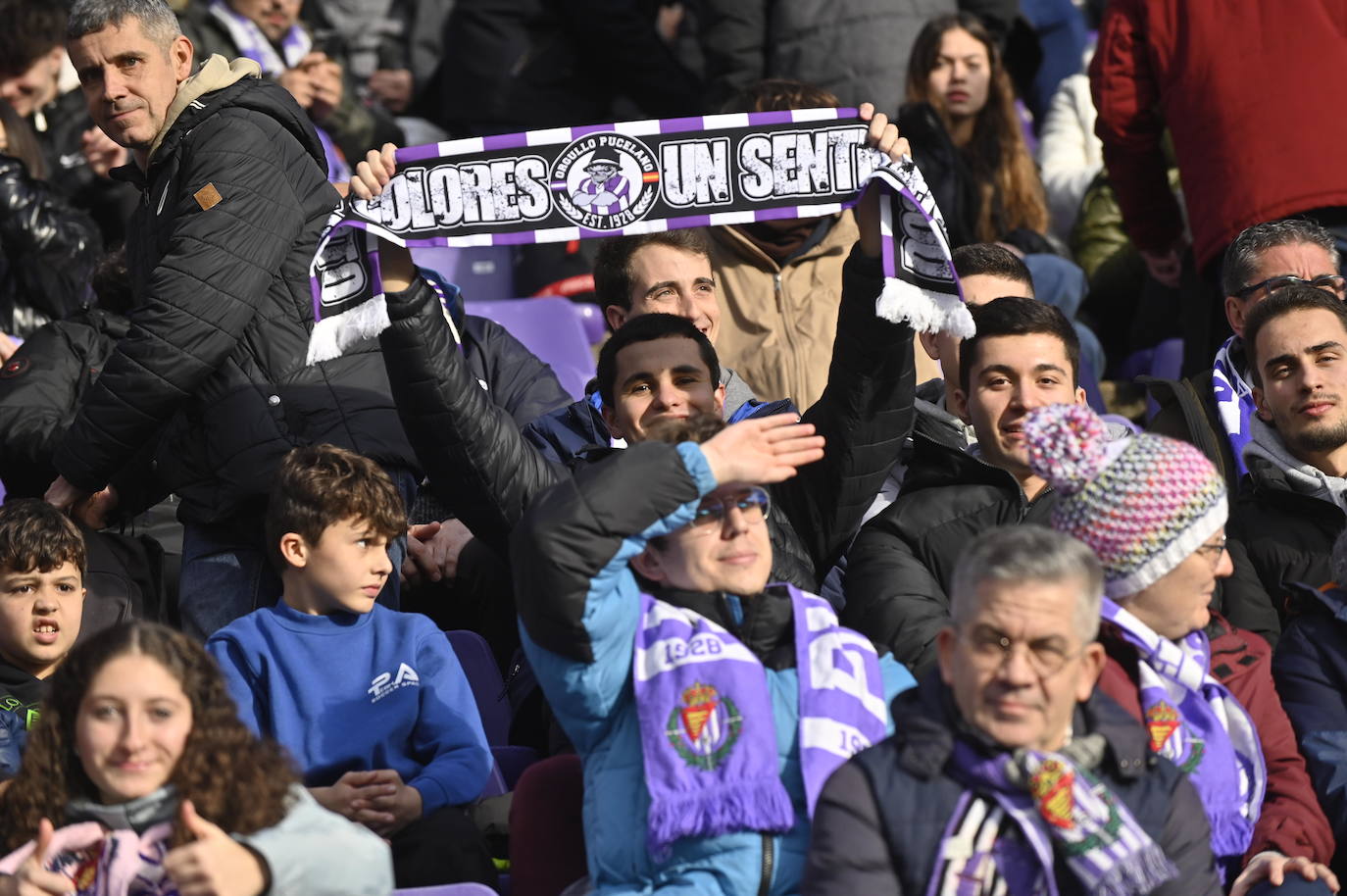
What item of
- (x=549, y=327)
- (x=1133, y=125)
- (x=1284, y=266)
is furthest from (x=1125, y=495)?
(x=549, y=327)

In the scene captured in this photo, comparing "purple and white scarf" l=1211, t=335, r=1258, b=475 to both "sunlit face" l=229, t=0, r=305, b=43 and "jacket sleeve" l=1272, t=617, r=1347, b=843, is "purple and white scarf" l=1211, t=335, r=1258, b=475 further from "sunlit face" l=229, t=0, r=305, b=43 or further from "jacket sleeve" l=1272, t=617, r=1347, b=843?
"sunlit face" l=229, t=0, r=305, b=43

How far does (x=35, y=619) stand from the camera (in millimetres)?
4602

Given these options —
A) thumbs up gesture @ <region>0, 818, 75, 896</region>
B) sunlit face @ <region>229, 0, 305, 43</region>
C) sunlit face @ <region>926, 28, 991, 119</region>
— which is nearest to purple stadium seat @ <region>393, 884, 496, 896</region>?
thumbs up gesture @ <region>0, 818, 75, 896</region>

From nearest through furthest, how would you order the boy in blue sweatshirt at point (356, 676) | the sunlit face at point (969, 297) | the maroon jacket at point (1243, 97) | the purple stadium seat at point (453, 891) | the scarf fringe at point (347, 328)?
the purple stadium seat at point (453, 891) < the boy in blue sweatshirt at point (356, 676) < the scarf fringe at point (347, 328) < the sunlit face at point (969, 297) < the maroon jacket at point (1243, 97)

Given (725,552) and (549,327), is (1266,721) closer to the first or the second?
(725,552)

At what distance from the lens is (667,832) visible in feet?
11.2

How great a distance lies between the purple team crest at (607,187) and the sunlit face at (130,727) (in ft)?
5.18

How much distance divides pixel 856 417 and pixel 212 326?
1599mm

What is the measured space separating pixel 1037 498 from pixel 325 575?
1630 millimetres

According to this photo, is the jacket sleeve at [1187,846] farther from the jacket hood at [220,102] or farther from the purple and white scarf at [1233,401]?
the jacket hood at [220,102]

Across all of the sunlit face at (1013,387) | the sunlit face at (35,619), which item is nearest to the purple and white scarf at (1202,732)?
the sunlit face at (1013,387)

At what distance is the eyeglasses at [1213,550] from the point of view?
375cm

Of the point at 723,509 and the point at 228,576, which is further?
the point at 228,576

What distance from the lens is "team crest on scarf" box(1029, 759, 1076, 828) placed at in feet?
10.5
